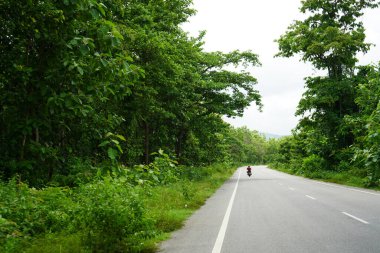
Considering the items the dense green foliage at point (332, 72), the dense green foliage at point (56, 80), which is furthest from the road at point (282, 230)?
the dense green foliage at point (332, 72)

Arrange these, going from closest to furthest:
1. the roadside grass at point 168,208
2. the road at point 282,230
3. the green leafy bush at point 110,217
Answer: the green leafy bush at point 110,217, the road at point 282,230, the roadside grass at point 168,208

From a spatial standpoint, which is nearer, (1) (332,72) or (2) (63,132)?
(2) (63,132)

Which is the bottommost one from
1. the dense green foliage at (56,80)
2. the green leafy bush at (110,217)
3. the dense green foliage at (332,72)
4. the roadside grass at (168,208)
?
the roadside grass at (168,208)

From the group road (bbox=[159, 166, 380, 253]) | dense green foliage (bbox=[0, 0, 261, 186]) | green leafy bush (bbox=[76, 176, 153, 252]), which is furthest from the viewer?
road (bbox=[159, 166, 380, 253])

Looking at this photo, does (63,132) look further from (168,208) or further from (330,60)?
(330,60)

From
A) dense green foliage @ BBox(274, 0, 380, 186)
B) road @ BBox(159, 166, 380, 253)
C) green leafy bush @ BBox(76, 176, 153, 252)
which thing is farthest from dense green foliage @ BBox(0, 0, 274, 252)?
dense green foliage @ BBox(274, 0, 380, 186)

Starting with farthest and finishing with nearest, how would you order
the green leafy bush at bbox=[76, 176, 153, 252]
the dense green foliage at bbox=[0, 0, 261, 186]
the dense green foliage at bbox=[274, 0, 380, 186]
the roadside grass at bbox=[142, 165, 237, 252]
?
the dense green foliage at bbox=[274, 0, 380, 186] < the roadside grass at bbox=[142, 165, 237, 252] < the green leafy bush at bbox=[76, 176, 153, 252] < the dense green foliage at bbox=[0, 0, 261, 186]

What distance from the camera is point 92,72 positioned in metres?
6.44

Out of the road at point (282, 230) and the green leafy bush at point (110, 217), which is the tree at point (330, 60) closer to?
the road at point (282, 230)

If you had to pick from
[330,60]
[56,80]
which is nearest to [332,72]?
[330,60]

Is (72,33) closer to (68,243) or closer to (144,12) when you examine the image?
(68,243)

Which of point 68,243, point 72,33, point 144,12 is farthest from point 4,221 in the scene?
point 144,12

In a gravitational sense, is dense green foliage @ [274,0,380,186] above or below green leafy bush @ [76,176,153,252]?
above

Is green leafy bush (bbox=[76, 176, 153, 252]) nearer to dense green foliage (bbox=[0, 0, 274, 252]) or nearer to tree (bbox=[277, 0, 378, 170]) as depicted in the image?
dense green foliage (bbox=[0, 0, 274, 252])
